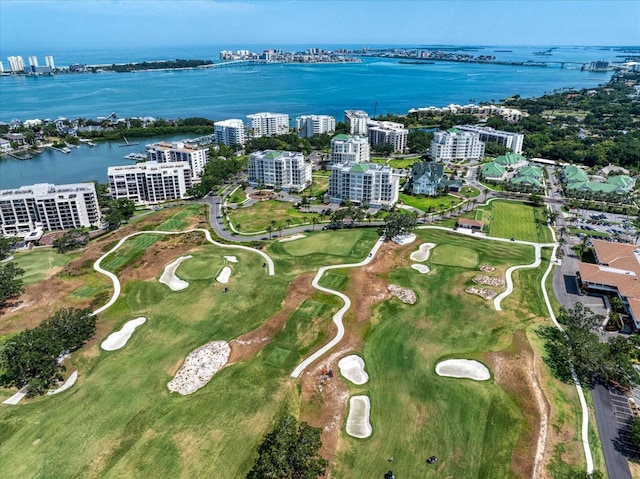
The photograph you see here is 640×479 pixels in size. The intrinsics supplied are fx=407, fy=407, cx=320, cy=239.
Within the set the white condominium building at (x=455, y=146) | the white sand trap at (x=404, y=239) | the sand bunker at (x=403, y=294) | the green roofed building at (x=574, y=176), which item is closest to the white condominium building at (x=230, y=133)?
the white condominium building at (x=455, y=146)

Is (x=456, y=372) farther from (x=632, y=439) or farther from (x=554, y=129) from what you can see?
(x=554, y=129)

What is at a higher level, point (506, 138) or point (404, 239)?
point (506, 138)

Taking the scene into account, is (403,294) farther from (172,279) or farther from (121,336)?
(121,336)

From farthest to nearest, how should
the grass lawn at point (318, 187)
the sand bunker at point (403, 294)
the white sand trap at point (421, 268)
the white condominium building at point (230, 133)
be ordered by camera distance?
the white condominium building at point (230, 133) < the grass lawn at point (318, 187) < the white sand trap at point (421, 268) < the sand bunker at point (403, 294)

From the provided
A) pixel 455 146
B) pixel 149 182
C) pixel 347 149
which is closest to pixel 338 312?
pixel 149 182

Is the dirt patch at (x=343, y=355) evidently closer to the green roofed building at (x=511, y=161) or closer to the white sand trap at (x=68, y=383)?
the white sand trap at (x=68, y=383)

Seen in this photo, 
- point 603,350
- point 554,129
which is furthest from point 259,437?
point 554,129
